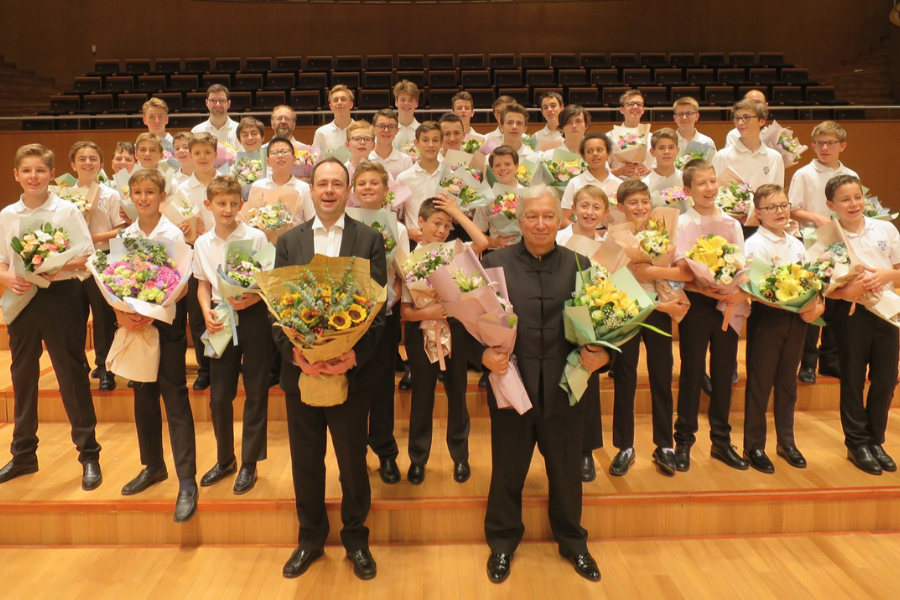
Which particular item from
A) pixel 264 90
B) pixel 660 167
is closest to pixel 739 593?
pixel 660 167

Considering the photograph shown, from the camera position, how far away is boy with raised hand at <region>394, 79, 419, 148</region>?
16.1 ft

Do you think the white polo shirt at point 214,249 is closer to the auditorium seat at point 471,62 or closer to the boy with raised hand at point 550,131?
the boy with raised hand at point 550,131

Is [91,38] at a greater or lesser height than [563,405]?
greater

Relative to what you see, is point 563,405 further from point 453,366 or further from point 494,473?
point 453,366

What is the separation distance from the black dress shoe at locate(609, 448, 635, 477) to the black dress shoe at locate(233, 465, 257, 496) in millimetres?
1736

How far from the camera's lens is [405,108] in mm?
4938

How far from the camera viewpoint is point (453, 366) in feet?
10.7

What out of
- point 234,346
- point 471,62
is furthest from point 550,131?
point 471,62

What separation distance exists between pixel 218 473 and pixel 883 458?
3.32m

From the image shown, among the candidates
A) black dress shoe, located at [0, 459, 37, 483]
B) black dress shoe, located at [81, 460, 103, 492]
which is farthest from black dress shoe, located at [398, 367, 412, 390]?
black dress shoe, located at [0, 459, 37, 483]

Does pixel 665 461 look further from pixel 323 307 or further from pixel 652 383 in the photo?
pixel 323 307

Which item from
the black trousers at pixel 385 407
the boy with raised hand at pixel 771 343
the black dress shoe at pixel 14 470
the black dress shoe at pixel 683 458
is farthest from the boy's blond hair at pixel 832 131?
the black dress shoe at pixel 14 470

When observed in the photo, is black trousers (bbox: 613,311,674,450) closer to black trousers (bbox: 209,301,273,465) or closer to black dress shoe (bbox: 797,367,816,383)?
black dress shoe (bbox: 797,367,816,383)

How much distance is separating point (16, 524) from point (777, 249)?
3839mm
